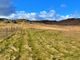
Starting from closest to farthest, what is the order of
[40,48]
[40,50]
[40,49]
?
[40,50] < [40,49] < [40,48]

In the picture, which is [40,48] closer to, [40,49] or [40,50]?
[40,49]

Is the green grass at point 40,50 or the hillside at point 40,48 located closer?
the green grass at point 40,50

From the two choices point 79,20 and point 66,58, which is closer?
point 66,58

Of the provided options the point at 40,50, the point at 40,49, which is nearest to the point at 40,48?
the point at 40,49

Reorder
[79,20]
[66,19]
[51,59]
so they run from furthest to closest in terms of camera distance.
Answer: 1. [66,19]
2. [79,20]
3. [51,59]

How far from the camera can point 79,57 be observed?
82.3ft

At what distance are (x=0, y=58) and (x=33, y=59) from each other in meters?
3.46

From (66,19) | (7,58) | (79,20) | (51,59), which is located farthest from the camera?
(66,19)

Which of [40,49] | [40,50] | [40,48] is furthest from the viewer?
[40,48]

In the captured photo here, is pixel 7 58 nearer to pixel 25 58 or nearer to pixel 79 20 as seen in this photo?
pixel 25 58

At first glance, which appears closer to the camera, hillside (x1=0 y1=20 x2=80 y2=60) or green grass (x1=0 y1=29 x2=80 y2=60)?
green grass (x1=0 y1=29 x2=80 y2=60)

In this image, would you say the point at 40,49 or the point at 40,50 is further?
→ the point at 40,49

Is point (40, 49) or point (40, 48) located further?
point (40, 48)

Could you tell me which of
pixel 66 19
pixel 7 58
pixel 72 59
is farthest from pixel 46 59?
pixel 66 19
